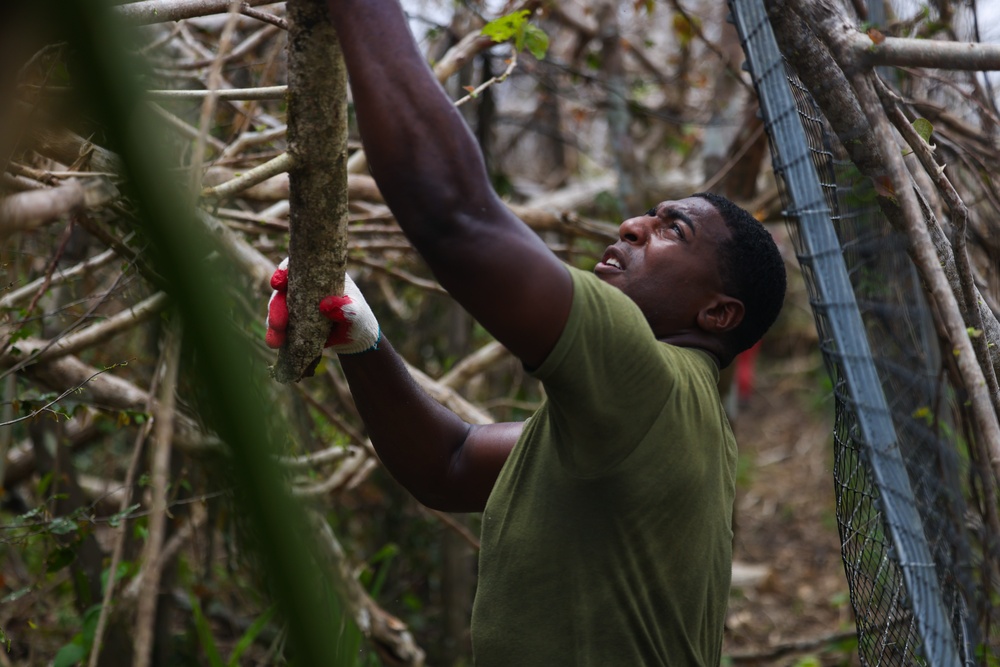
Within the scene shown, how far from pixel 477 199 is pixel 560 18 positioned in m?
4.08

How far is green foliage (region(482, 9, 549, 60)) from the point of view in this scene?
2016 millimetres

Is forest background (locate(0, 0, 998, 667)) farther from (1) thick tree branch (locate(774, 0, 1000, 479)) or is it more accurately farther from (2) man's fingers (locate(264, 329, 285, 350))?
(1) thick tree branch (locate(774, 0, 1000, 479))

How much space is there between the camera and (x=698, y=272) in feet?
5.31

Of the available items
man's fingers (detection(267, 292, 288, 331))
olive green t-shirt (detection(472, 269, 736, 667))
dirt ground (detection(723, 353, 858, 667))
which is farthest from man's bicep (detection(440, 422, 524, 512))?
dirt ground (detection(723, 353, 858, 667))

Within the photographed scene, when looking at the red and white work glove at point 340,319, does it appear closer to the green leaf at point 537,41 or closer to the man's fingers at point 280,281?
the man's fingers at point 280,281

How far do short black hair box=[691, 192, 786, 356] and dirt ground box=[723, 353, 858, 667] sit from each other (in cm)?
206

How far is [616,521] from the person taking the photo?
1.42m

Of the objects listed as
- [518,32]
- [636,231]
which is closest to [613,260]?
[636,231]

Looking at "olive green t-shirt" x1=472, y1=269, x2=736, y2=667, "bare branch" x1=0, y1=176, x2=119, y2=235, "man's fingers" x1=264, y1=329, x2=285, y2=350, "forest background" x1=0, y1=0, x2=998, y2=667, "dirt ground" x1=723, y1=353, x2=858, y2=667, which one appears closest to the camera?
"forest background" x1=0, y1=0, x2=998, y2=667

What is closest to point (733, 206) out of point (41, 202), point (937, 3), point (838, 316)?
point (838, 316)

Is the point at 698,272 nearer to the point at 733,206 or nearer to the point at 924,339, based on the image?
the point at 733,206

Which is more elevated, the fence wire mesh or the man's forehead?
the man's forehead

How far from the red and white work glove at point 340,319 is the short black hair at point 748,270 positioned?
2.14ft

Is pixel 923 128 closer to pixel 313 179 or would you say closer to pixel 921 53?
pixel 921 53
